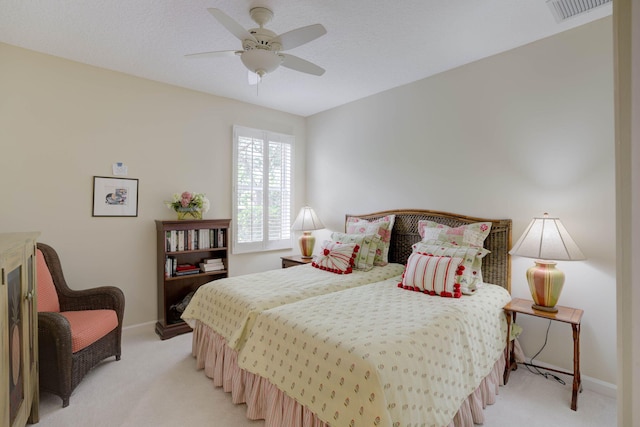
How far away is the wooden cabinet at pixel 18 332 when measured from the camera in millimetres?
1400

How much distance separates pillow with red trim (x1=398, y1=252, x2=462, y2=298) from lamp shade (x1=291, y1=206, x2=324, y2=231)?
6.25 feet

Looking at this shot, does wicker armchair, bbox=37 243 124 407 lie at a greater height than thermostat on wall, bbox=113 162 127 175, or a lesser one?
lesser

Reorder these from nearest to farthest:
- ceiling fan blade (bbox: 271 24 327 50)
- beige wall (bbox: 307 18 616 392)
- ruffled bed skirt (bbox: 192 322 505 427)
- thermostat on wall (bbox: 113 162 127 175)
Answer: ruffled bed skirt (bbox: 192 322 505 427) → ceiling fan blade (bbox: 271 24 327 50) → beige wall (bbox: 307 18 616 392) → thermostat on wall (bbox: 113 162 127 175)

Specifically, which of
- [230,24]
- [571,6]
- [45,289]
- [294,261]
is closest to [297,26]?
[230,24]

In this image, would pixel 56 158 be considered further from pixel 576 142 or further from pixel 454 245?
pixel 576 142

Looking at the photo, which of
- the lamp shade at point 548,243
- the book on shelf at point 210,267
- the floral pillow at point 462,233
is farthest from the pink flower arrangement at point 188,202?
the lamp shade at point 548,243

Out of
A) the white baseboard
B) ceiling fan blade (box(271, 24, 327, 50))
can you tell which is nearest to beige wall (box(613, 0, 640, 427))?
ceiling fan blade (box(271, 24, 327, 50))

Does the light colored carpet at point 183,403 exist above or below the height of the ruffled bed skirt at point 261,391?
below

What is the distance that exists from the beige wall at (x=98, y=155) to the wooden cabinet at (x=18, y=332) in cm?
110

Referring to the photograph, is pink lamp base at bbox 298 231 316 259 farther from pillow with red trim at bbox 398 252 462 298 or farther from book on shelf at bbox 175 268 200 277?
pillow with red trim at bbox 398 252 462 298

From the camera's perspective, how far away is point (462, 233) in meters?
2.91

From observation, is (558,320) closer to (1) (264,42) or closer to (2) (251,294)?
(2) (251,294)

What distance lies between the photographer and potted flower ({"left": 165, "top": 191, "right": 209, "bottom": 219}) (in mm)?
3510

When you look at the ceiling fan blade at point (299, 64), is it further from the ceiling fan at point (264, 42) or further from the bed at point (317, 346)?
the bed at point (317, 346)
